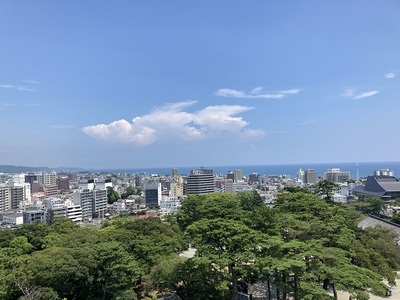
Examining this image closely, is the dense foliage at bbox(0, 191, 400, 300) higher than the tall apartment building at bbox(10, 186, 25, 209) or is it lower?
higher

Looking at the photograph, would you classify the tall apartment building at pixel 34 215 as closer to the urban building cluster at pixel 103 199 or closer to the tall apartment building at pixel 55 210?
the urban building cluster at pixel 103 199

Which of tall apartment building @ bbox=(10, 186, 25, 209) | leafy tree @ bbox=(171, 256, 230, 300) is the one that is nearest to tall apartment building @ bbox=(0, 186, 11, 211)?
tall apartment building @ bbox=(10, 186, 25, 209)

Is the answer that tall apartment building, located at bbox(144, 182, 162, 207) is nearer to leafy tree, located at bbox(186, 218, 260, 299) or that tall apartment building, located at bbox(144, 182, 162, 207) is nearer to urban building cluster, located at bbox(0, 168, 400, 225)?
urban building cluster, located at bbox(0, 168, 400, 225)

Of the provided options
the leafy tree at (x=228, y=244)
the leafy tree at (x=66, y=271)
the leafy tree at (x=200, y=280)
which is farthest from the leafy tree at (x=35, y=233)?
the leafy tree at (x=228, y=244)

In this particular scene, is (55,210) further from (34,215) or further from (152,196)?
(152,196)

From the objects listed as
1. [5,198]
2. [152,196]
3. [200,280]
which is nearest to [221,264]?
[200,280]

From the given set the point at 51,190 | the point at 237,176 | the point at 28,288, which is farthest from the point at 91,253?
the point at 237,176

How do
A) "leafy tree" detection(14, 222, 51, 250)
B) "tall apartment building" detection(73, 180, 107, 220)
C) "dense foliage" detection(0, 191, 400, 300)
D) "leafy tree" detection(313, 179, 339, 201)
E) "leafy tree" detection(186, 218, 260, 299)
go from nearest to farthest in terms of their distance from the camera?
"dense foliage" detection(0, 191, 400, 300) → "leafy tree" detection(186, 218, 260, 299) → "leafy tree" detection(14, 222, 51, 250) → "leafy tree" detection(313, 179, 339, 201) → "tall apartment building" detection(73, 180, 107, 220)

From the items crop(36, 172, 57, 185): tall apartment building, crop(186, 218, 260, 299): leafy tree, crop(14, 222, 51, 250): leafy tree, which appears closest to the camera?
crop(186, 218, 260, 299): leafy tree

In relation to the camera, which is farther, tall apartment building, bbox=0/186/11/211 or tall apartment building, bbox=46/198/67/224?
tall apartment building, bbox=0/186/11/211

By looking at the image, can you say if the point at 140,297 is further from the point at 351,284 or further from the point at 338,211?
the point at 338,211

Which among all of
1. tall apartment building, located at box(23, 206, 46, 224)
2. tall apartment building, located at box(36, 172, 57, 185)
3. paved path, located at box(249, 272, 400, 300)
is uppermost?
tall apartment building, located at box(36, 172, 57, 185)

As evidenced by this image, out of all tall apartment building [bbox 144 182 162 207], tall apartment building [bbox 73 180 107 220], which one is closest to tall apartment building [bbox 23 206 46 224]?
tall apartment building [bbox 73 180 107 220]

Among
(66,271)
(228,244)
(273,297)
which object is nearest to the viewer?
(228,244)
